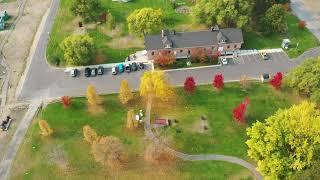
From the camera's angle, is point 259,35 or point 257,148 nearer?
point 257,148

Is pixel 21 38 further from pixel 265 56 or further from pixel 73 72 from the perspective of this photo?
pixel 265 56

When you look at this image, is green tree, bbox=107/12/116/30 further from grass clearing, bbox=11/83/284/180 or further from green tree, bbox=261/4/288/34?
green tree, bbox=261/4/288/34

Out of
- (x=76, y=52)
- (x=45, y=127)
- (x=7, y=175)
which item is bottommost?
(x=7, y=175)

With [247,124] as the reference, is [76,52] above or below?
above

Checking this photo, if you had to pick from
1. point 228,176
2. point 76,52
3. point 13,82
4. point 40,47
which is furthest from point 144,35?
point 228,176

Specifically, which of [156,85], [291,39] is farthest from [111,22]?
[291,39]

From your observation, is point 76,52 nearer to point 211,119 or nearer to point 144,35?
point 144,35

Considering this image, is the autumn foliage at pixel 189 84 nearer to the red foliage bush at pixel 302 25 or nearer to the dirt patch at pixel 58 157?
the dirt patch at pixel 58 157
